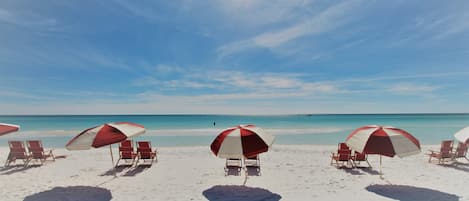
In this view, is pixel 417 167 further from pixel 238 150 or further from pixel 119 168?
pixel 119 168

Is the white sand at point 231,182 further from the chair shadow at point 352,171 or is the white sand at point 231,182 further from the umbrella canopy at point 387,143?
the umbrella canopy at point 387,143

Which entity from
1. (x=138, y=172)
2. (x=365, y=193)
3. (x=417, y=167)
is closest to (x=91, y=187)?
(x=138, y=172)

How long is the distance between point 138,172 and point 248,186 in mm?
3905

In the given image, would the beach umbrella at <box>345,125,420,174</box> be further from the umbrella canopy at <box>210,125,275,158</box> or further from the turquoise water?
the turquoise water

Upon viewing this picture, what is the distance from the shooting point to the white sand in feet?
18.3

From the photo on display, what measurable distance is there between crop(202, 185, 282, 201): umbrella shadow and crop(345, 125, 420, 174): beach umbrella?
2407 mm

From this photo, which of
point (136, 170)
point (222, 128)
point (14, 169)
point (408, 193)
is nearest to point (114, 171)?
point (136, 170)

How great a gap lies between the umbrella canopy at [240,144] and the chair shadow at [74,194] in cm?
307

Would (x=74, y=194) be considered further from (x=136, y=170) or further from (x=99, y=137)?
(x=136, y=170)

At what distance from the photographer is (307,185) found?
20.8 ft

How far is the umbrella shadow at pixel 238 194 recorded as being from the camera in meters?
5.44

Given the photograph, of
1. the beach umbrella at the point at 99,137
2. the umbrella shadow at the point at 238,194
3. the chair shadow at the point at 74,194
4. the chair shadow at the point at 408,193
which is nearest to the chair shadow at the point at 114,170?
the chair shadow at the point at 74,194

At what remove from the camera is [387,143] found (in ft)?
17.1

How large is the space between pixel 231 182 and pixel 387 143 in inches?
166
